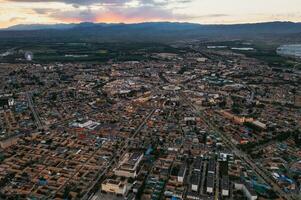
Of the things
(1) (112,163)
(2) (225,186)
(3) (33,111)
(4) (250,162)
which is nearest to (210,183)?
(2) (225,186)

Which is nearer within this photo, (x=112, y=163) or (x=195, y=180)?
(x=195, y=180)

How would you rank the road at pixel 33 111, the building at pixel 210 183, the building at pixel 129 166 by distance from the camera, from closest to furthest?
the building at pixel 210 183
the building at pixel 129 166
the road at pixel 33 111

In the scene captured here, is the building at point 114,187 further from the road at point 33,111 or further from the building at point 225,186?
the road at point 33,111

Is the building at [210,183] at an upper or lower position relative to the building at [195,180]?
lower

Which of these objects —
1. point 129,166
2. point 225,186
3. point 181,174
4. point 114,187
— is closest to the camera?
point 114,187

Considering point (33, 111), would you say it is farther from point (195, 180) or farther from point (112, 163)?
point (195, 180)

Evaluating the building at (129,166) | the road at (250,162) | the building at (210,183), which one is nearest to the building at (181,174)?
the building at (210,183)

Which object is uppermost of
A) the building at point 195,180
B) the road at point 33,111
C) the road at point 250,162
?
the road at point 33,111

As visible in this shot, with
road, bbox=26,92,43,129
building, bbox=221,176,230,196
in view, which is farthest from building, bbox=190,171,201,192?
road, bbox=26,92,43,129

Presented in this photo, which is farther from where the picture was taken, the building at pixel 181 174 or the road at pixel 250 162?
the building at pixel 181 174

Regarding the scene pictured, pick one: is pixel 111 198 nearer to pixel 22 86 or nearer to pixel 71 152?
A: pixel 71 152
